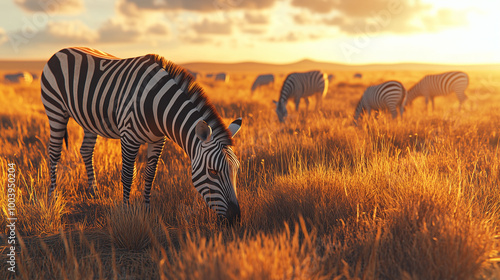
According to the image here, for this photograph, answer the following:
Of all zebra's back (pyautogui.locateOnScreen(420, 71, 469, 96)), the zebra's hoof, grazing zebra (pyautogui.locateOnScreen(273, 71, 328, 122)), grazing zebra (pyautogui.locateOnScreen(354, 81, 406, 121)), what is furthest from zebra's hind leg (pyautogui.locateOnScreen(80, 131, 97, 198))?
zebra's back (pyautogui.locateOnScreen(420, 71, 469, 96))

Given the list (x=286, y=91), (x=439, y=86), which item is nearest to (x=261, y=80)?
(x=286, y=91)

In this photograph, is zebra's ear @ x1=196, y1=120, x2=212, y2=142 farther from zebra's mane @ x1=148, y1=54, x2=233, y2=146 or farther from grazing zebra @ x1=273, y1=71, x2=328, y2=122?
grazing zebra @ x1=273, y1=71, x2=328, y2=122

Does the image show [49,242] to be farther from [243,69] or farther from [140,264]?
[243,69]

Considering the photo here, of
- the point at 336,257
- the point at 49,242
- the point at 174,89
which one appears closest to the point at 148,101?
the point at 174,89

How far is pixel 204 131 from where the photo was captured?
10.9 feet

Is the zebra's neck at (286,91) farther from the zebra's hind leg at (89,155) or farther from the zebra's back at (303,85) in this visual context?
the zebra's hind leg at (89,155)

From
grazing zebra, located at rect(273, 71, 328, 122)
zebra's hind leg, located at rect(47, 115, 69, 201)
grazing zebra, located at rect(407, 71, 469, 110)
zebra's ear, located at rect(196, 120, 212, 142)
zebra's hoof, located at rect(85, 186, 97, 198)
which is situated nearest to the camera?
zebra's ear, located at rect(196, 120, 212, 142)

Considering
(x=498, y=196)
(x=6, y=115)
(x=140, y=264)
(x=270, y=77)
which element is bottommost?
(x=140, y=264)

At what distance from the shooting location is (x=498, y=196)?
3924 millimetres

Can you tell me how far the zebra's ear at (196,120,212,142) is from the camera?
325cm

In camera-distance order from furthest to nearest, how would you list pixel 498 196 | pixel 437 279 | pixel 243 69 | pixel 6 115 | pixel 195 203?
1. pixel 243 69
2. pixel 6 115
3. pixel 195 203
4. pixel 498 196
5. pixel 437 279

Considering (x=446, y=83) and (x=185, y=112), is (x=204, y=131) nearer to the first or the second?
(x=185, y=112)

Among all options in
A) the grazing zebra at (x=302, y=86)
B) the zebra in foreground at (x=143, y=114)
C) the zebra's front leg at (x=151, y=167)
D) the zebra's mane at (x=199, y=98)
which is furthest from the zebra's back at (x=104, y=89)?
the grazing zebra at (x=302, y=86)

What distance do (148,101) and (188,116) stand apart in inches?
26.7
